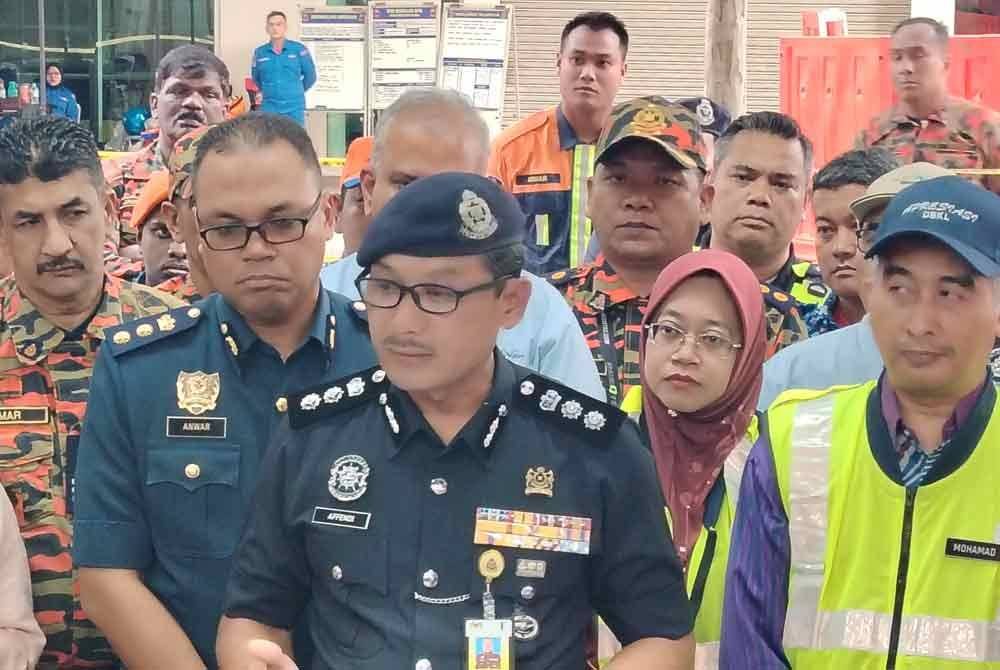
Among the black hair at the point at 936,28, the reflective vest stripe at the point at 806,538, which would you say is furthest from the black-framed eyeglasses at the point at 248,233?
the black hair at the point at 936,28

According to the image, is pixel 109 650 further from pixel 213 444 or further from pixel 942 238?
pixel 942 238

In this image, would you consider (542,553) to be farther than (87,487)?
No

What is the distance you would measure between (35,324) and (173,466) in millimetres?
643

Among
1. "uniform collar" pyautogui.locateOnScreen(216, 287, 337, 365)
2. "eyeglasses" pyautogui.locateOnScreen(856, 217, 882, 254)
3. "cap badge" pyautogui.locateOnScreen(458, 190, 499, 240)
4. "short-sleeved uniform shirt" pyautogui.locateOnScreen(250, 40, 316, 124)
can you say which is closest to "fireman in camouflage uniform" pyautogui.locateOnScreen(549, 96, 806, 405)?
"eyeglasses" pyautogui.locateOnScreen(856, 217, 882, 254)

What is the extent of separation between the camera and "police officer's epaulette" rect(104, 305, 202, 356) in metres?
2.66

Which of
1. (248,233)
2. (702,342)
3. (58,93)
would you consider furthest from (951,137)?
(58,93)

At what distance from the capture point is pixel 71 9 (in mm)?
16922

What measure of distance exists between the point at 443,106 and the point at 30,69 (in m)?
14.2

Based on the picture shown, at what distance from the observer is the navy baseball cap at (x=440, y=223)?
225cm

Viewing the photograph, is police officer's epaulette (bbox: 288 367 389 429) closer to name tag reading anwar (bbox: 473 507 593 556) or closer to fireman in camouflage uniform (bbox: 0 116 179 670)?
name tag reading anwar (bbox: 473 507 593 556)

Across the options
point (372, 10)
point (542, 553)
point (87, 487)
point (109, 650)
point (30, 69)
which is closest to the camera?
point (542, 553)

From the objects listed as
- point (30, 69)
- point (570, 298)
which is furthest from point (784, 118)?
point (30, 69)

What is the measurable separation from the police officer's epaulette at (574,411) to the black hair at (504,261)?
20 cm

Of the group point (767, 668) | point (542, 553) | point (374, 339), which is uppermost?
point (374, 339)
